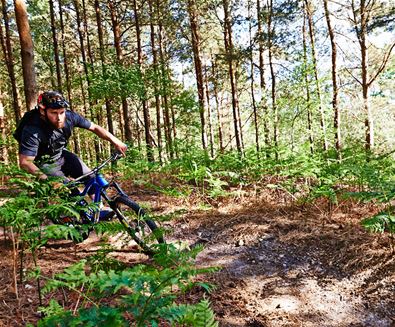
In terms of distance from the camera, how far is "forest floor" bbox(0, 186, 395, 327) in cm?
341

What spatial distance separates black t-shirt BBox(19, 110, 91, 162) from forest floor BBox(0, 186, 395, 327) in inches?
53.4

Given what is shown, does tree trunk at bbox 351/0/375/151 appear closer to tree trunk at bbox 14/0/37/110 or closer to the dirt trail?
the dirt trail

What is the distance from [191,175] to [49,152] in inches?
124

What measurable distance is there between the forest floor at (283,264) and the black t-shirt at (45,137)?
1.36 meters

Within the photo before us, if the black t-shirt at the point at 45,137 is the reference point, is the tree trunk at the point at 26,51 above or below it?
above

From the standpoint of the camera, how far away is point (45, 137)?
4.24 m

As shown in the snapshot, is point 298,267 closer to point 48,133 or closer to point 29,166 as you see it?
point 29,166

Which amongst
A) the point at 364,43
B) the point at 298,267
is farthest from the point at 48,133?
the point at 364,43

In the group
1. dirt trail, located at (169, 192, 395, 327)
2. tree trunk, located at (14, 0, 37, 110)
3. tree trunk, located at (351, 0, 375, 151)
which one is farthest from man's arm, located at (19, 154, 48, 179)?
tree trunk, located at (351, 0, 375, 151)

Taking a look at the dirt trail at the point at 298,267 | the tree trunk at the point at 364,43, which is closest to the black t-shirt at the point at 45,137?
the dirt trail at the point at 298,267

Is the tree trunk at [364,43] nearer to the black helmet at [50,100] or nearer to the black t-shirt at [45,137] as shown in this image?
the black t-shirt at [45,137]

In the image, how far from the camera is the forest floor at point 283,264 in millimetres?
3414

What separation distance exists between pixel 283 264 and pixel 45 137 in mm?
3495

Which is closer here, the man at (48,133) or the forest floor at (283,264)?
the forest floor at (283,264)
